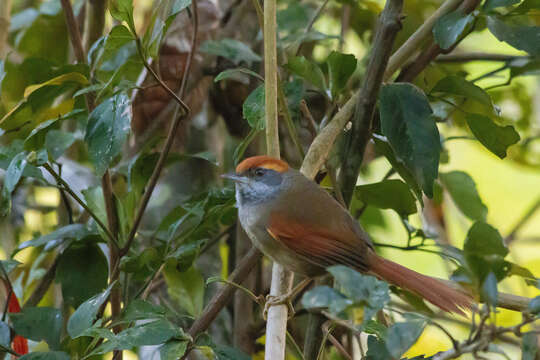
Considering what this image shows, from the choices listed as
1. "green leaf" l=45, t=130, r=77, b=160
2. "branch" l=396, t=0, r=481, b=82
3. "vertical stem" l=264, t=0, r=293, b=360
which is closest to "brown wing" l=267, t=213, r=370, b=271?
"vertical stem" l=264, t=0, r=293, b=360

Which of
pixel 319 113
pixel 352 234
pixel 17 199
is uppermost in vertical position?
pixel 319 113

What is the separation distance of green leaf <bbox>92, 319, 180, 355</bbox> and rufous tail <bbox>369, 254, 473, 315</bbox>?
23.5 inches

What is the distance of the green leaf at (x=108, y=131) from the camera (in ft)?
5.11

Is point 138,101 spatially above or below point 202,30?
below

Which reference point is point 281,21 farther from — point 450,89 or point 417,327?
point 417,327

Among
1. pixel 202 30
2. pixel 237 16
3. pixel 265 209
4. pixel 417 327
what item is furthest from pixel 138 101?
pixel 417 327

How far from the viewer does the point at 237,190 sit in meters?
1.93

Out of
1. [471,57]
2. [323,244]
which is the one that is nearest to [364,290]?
[323,244]

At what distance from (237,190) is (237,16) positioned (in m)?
0.92

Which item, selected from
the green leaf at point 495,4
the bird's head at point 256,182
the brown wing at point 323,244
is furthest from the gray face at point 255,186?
the green leaf at point 495,4

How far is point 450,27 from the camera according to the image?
1.52m

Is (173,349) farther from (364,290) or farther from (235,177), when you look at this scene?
(235,177)

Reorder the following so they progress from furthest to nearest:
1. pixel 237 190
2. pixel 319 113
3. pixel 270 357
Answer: pixel 319 113 → pixel 237 190 → pixel 270 357

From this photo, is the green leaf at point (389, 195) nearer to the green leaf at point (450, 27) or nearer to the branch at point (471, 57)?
the green leaf at point (450, 27)
